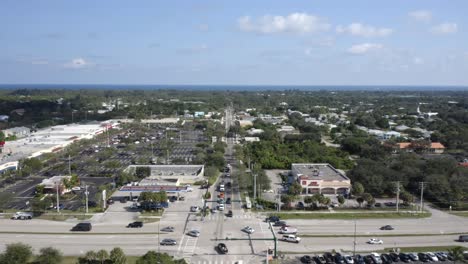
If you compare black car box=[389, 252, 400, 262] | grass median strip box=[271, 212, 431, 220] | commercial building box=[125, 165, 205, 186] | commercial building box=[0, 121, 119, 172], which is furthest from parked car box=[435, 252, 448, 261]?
commercial building box=[0, 121, 119, 172]

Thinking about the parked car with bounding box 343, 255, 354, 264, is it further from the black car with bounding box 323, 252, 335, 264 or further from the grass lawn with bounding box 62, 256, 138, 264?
the grass lawn with bounding box 62, 256, 138, 264

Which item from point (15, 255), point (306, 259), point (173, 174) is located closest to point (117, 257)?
point (15, 255)

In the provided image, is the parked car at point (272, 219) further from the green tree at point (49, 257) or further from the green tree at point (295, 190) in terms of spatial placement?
the green tree at point (49, 257)

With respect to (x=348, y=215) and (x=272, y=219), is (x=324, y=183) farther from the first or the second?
(x=272, y=219)

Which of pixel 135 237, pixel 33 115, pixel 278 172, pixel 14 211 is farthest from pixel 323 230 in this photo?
pixel 33 115

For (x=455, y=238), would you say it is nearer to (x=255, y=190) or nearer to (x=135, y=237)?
(x=255, y=190)

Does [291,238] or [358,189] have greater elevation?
[358,189]

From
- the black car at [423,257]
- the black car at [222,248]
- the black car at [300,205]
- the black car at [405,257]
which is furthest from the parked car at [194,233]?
the black car at [423,257]

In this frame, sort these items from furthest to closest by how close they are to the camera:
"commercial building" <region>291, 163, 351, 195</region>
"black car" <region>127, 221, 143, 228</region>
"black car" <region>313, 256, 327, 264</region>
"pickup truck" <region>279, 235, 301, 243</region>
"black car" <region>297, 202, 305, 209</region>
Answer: "commercial building" <region>291, 163, 351, 195</region> → "black car" <region>297, 202, 305, 209</region> → "black car" <region>127, 221, 143, 228</region> → "pickup truck" <region>279, 235, 301, 243</region> → "black car" <region>313, 256, 327, 264</region>
